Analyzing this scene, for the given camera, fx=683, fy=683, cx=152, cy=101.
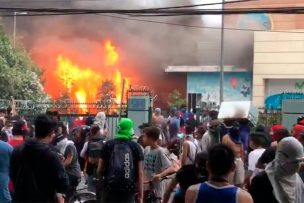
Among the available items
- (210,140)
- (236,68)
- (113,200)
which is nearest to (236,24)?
(236,68)

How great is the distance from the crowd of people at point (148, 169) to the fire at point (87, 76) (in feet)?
94.1

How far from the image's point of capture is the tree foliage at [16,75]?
3092 cm

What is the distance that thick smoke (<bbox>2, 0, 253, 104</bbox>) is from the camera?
4009 centimetres

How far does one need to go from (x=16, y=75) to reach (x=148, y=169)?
77.8 feet

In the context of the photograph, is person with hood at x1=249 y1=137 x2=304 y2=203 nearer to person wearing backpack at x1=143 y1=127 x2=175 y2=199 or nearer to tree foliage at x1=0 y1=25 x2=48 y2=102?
person wearing backpack at x1=143 y1=127 x2=175 y2=199

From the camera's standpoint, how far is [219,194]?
Answer: 442cm

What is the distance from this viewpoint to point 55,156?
5895mm

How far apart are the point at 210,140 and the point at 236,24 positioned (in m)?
27.7

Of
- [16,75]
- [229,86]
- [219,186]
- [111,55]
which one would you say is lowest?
[219,186]

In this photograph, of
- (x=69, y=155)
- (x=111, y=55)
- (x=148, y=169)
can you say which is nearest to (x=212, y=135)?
(x=148, y=169)

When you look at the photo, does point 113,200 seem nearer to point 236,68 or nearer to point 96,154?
point 96,154

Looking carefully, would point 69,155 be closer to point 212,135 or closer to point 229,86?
point 212,135

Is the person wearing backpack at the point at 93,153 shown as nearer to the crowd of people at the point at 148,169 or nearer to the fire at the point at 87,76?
the crowd of people at the point at 148,169

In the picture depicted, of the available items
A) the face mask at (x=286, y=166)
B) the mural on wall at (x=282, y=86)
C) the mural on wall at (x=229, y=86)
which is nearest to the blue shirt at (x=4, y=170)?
the face mask at (x=286, y=166)
